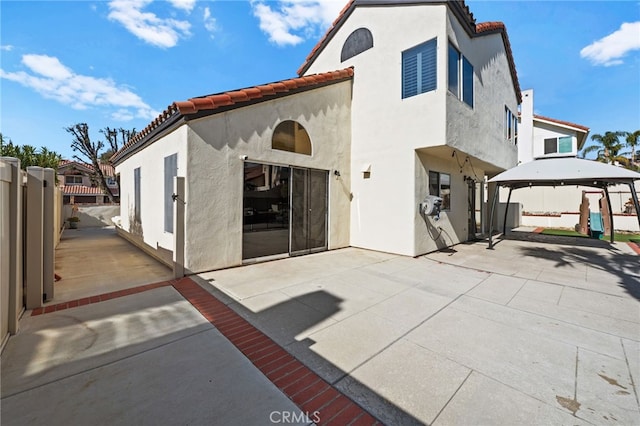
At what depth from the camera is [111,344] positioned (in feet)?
10.2

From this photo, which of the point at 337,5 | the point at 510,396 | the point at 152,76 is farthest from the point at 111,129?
the point at 510,396

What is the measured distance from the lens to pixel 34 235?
387 cm

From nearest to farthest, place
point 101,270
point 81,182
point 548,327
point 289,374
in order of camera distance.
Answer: point 289,374
point 548,327
point 101,270
point 81,182

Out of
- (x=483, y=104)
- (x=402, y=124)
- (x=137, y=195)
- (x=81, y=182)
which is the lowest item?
(x=137, y=195)

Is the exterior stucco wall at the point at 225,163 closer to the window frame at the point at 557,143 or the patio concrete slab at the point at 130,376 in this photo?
the patio concrete slab at the point at 130,376

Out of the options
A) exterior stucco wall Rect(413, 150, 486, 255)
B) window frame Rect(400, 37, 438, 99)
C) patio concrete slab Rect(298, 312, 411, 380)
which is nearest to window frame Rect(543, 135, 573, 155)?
exterior stucco wall Rect(413, 150, 486, 255)

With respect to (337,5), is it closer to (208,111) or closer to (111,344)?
(208,111)

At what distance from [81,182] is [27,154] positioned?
1162 inches

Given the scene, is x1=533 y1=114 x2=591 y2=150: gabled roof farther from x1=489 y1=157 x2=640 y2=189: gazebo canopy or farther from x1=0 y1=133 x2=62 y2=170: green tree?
x1=0 y1=133 x2=62 y2=170: green tree

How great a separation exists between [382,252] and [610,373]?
6.19 meters

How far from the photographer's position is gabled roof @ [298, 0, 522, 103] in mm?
7815

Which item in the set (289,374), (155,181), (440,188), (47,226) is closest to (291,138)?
(155,181)

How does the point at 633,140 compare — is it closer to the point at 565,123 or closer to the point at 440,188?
the point at 565,123

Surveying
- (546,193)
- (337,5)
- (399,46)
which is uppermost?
(337,5)
